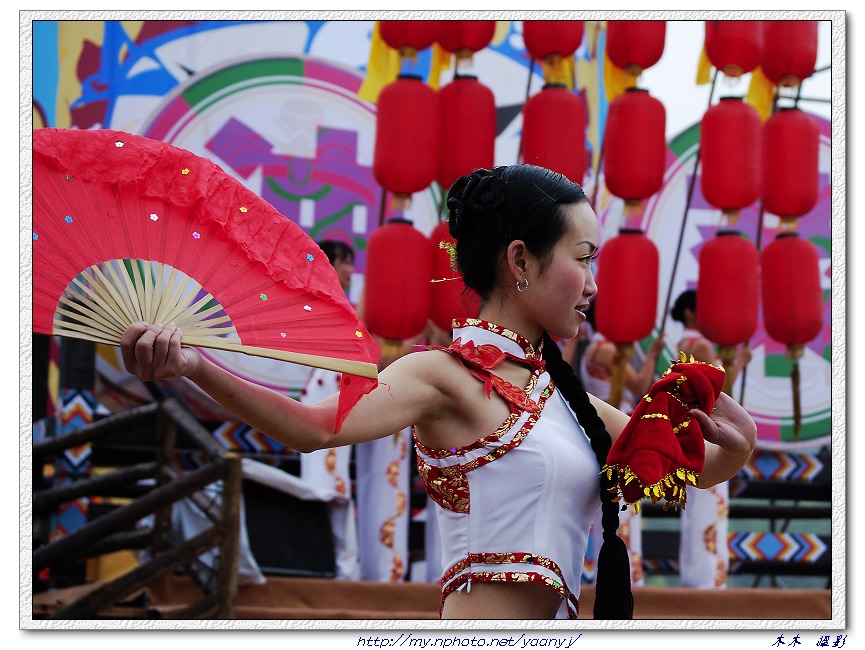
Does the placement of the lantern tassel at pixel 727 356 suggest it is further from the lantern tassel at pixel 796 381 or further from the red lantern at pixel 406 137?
the red lantern at pixel 406 137

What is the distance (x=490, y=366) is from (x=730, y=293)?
2.64 metres

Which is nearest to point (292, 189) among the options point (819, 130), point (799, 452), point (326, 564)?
point (326, 564)

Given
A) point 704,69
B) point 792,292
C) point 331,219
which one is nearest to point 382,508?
point 331,219

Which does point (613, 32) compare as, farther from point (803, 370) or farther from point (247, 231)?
point (247, 231)

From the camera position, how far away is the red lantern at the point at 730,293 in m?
3.88

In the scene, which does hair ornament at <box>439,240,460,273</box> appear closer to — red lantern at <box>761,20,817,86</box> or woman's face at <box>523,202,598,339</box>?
woman's face at <box>523,202,598,339</box>

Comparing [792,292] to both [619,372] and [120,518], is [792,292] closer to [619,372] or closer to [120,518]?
[619,372]

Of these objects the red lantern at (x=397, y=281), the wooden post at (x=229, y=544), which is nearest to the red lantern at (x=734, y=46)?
the red lantern at (x=397, y=281)

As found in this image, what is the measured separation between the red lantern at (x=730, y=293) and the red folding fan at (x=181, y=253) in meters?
2.77

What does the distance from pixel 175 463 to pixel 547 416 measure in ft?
8.16

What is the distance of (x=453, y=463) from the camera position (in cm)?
144

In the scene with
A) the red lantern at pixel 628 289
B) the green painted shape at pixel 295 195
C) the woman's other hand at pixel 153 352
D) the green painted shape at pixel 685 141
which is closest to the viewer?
the woman's other hand at pixel 153 352

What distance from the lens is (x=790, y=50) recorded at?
387cm

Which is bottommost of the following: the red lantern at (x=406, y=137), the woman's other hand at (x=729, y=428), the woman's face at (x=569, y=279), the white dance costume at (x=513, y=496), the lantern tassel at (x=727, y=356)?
the white dance costume at (x=513, y=496)
